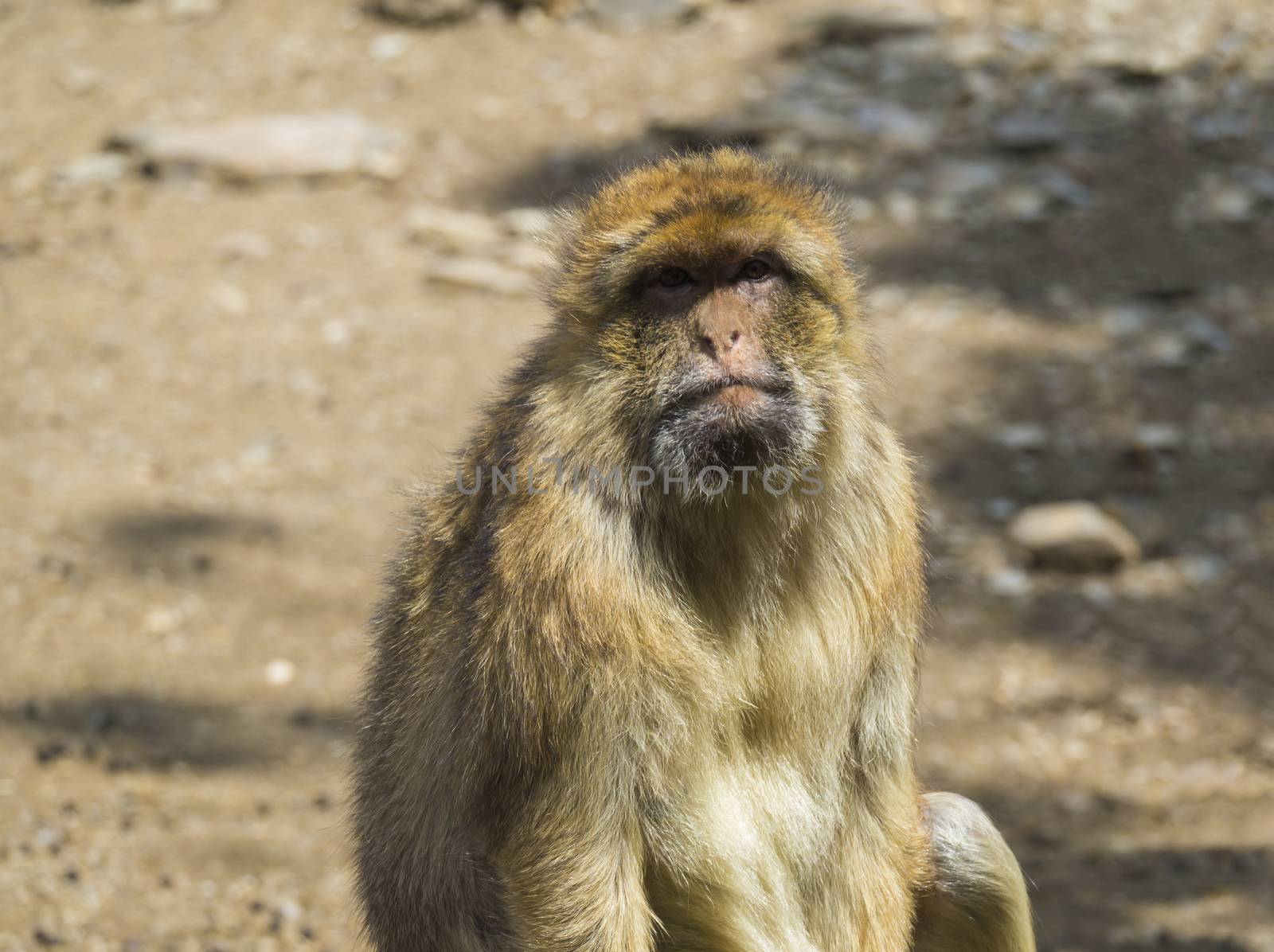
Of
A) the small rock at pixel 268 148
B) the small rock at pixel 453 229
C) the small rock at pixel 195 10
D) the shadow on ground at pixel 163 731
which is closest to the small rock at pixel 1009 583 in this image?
the shadow on ground at pixel 163 731

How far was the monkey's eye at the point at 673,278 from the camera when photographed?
3564 mm

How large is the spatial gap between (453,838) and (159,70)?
821cm

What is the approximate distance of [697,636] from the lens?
3582mm

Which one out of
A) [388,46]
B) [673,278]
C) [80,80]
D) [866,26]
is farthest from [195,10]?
[673,278]

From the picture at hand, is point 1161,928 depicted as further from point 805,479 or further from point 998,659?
point 805,479

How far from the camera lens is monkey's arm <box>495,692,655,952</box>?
11.4 ft

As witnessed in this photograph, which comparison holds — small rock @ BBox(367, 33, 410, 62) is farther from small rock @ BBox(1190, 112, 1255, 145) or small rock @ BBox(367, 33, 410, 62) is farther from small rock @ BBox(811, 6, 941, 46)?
small rock @ BBox(1190, 112, 1255, 145)

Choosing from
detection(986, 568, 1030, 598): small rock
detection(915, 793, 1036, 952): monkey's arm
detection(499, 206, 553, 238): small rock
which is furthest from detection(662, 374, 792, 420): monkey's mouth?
detection(499, 206, 553, 238): small rock

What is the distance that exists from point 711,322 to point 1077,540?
3.83m

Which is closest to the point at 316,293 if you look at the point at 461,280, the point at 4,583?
the point at 461,280

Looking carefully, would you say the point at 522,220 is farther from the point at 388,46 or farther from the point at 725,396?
the point at 725,396

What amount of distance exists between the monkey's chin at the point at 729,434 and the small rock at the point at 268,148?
6.59 metres

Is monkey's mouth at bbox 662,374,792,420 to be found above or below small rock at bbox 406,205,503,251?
above

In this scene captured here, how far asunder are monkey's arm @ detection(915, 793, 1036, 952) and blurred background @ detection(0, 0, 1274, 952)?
115 cm
